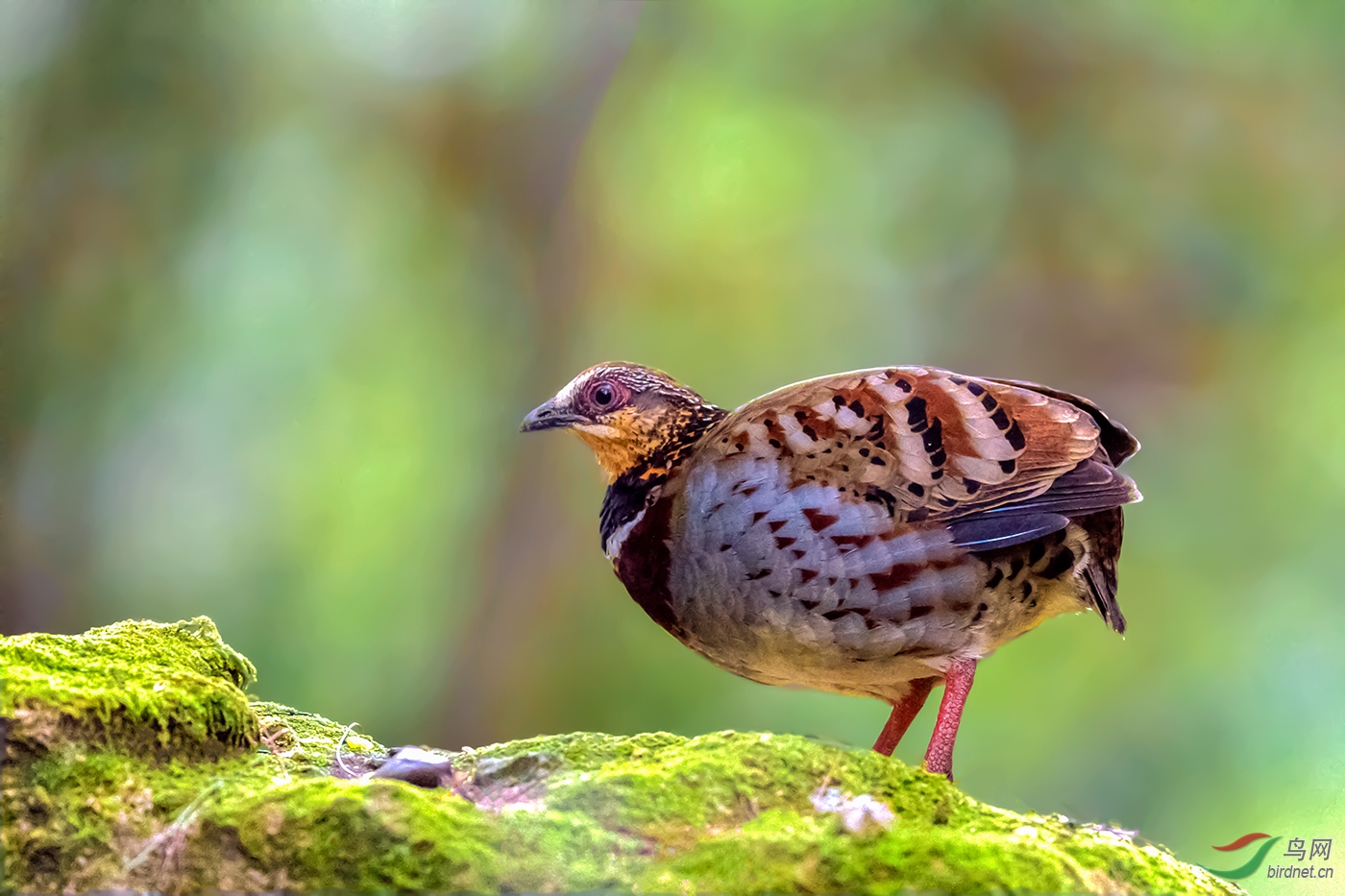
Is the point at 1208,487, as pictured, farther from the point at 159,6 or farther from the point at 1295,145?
the point at 159,6

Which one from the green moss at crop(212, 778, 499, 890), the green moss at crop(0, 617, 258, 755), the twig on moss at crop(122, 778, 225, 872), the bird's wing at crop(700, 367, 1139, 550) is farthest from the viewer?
the bird's wing at crop(700, 367, 1139, 550)

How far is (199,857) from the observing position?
1932 mm

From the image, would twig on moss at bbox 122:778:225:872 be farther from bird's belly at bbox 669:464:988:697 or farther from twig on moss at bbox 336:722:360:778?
bird's belly at bbox 669:464:988:697

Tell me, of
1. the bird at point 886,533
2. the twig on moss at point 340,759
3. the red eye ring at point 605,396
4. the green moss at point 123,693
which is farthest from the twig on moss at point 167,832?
the red eye ring at point 605,396

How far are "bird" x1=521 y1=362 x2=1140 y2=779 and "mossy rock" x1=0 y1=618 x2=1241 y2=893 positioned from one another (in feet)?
1.58

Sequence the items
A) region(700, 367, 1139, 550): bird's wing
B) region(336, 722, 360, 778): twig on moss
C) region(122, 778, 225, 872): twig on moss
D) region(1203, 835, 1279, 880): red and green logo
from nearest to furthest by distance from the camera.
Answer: region(122, 778, 225, 872): twig on moss, region(336, 722, 360, 778): twig on moss, region(700, 367, 1139, 550): bird's wing, region(1203, 835, 1279, 880): red and green logo

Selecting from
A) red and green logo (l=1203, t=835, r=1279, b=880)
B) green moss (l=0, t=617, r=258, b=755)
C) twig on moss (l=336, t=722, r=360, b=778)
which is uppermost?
green moss (l=0, t=617, r=258, b=755)

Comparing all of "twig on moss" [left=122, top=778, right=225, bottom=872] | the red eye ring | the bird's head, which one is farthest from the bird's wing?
"twig on moss" [left=122, top=778, right=225, bottom=872]

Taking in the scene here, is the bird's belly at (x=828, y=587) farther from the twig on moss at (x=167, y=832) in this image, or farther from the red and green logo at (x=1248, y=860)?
the twig on moss at (x=167, y=832)

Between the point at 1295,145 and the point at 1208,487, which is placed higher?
the point at 1295,145

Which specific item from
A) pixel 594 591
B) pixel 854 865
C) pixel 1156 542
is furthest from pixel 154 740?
pixel 1156 542

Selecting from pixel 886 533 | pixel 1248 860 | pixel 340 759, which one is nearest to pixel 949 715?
pixel 886 533

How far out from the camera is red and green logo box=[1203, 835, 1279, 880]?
290 cm

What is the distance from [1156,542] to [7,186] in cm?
571
